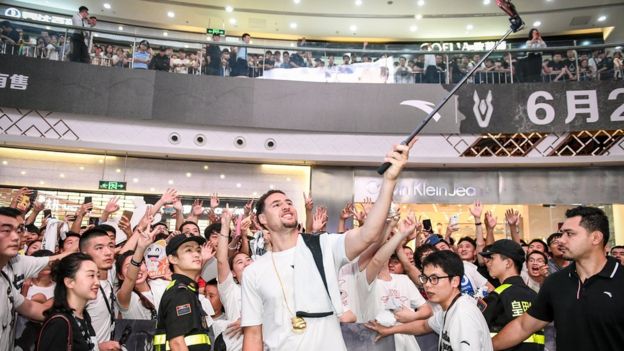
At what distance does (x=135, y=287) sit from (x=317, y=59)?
8.60 metres

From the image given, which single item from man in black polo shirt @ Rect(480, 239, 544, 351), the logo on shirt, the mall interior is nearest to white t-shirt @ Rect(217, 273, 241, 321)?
the logo on shirt

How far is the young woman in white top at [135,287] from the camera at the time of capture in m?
3.83

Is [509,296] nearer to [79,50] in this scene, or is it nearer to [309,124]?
[309,124]

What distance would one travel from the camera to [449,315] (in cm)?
294

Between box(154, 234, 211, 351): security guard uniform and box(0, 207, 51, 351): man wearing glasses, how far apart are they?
1.02 metres

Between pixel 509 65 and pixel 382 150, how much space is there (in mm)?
3667

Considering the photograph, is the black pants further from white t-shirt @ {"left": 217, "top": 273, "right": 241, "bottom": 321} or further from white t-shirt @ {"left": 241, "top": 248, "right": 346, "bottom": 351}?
white t-shirt @ {"left": 241, "top": 248, "right": 346, "bottom": 351}

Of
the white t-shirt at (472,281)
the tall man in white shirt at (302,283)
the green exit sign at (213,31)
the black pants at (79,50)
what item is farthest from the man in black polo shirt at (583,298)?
the green exit sign at (213,31)

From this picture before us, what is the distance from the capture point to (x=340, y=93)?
1173 cm

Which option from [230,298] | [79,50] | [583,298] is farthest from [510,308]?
[79,50]

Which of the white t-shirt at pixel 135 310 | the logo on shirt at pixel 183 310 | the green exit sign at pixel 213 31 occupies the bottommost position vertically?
the white t-shirt at pixel 135 310

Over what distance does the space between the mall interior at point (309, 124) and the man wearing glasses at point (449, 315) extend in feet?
27.2

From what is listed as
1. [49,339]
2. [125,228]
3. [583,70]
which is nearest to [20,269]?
[49,339]

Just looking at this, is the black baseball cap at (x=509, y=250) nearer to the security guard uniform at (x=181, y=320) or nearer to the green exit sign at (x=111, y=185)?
the security guard uniform at (x=181, y=320)
